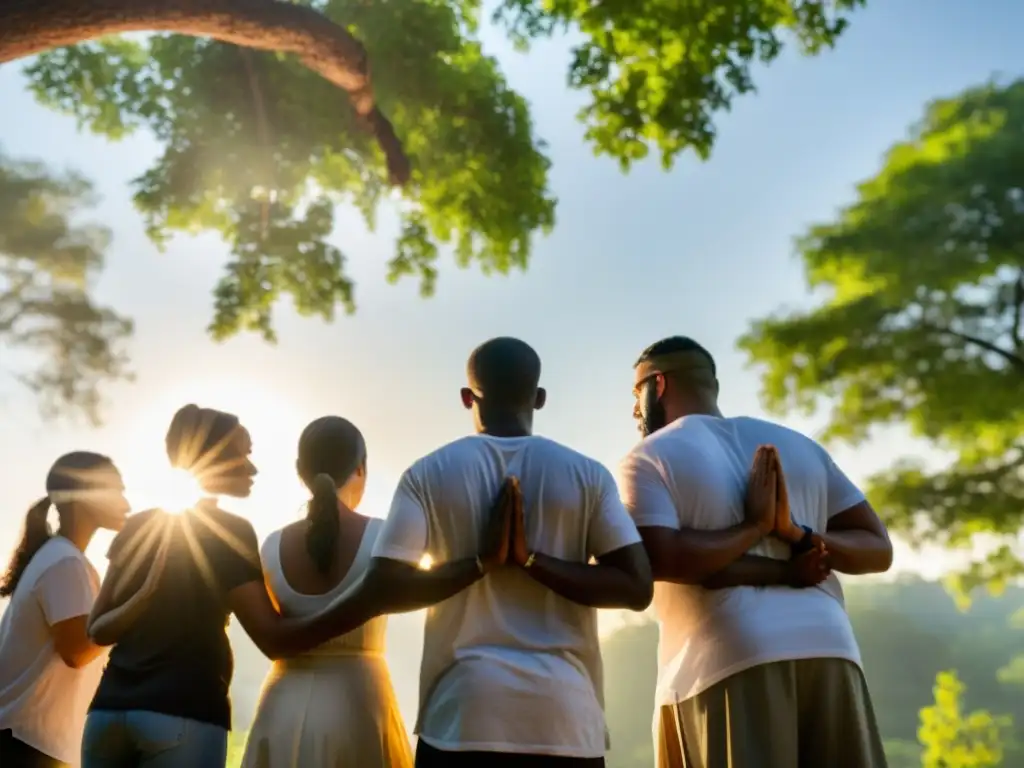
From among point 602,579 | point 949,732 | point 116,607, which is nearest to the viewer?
point 602,579

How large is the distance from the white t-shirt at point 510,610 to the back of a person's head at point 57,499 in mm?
1711

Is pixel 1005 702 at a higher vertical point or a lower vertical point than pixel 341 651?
higher

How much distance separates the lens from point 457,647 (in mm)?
2041

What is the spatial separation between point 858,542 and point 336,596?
148 centimetres

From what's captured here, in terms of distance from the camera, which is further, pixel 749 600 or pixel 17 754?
pixel 17 754

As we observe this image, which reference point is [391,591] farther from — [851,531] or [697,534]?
[851,531]

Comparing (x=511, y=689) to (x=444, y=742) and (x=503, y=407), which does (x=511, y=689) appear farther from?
(x=503, y=407)

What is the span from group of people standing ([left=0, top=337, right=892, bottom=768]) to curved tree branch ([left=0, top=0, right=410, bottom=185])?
2822mm

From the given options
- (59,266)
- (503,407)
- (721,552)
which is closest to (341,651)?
(503,407)

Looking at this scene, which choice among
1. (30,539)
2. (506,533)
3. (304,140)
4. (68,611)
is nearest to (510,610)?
(506,533)

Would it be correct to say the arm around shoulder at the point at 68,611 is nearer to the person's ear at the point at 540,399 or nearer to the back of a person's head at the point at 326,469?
→ the back of a person's head at the point at 326,469

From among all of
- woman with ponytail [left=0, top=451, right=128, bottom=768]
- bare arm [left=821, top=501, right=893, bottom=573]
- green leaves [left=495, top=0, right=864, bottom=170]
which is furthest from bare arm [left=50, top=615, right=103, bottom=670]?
green leaves [left=495, top=0, right=864, bottom=170]

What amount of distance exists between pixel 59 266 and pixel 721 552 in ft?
55.0

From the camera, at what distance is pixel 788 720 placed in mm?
2119
